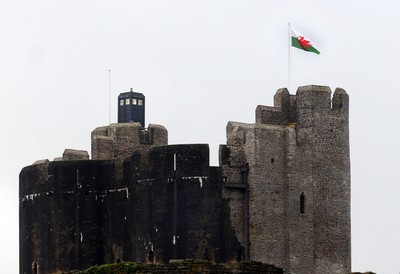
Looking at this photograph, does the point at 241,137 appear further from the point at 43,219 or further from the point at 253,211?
the point at 43,219

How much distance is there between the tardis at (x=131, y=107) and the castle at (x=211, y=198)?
30.3 feet

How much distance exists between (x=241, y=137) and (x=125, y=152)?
30.2 ft

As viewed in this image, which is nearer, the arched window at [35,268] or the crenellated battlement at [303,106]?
the crenellated battlement at [303,106]

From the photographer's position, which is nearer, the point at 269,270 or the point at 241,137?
the point at 269,270

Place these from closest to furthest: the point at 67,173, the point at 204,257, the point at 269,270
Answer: the point at 269,270 → the point at 204,257 → the point at 67,173

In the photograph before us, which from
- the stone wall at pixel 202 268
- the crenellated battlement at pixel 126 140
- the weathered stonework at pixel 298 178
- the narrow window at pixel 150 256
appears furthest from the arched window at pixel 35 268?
the stone wall at pixel 202 268

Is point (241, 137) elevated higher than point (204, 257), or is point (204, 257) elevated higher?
point (241, 137)

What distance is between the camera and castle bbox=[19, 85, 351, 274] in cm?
9925

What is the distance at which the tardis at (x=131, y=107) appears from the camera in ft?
386

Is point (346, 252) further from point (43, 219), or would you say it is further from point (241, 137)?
point (43, 219)

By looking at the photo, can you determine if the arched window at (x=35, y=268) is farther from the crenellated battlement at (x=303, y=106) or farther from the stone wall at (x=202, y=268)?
the stone wall at (x=202, y=268)

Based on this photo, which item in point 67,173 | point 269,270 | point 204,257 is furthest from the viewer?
point 67,173

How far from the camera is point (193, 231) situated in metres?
98.9

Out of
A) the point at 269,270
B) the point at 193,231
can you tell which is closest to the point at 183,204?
the point at 193,231
